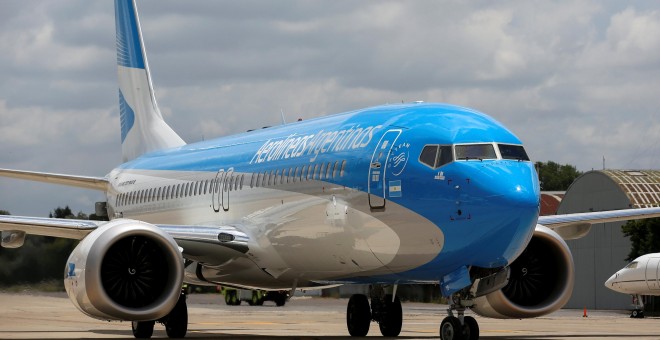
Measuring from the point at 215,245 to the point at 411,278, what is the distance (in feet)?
15.5

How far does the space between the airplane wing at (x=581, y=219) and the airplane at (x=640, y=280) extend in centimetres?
2273

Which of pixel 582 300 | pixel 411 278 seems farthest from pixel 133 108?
pixel 582 300

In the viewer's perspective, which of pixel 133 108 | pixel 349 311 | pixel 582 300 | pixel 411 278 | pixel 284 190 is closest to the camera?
pixel 411 278

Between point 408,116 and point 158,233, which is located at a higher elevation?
point 408,116

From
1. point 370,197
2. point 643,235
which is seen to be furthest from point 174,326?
point 643,235

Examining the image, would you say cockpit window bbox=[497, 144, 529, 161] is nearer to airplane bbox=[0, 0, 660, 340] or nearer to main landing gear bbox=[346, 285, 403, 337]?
airplane bbox=[0, 0, 660, 340]

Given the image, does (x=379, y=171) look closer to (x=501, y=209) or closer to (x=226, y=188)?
(x=501, y=209)

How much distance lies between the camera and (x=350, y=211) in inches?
810

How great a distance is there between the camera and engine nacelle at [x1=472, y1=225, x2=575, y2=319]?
22.0 metres

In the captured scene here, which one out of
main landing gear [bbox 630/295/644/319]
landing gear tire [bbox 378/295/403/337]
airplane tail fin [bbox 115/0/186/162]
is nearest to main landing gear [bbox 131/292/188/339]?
landing gear tire [bbox 378/295/403/337]

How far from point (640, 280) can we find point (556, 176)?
9518 centimetres

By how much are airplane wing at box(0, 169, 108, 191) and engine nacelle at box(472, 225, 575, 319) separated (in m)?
12.4

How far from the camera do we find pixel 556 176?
142m

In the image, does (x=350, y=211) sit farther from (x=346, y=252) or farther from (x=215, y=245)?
(x=215, y=245)
